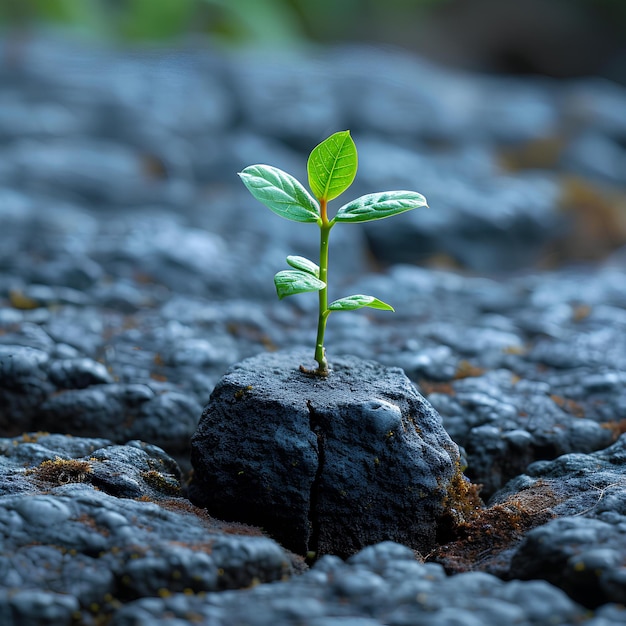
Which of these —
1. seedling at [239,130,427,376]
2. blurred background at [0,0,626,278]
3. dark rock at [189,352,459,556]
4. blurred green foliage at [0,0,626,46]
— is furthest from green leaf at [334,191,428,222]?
blurred green foliage at [0,0,626,46]

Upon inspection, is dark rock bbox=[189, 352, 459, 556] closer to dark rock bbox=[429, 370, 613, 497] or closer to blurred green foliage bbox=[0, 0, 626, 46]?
dark rock bbox=[429, 370, 613, 497]

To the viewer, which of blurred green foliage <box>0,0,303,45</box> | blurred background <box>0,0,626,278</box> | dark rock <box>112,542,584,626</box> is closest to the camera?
dark rock <box>112,542,584,626</box>

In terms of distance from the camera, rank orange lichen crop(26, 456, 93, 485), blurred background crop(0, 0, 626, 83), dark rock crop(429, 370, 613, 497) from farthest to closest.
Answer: blurred background crop(0, 0, 626, 83)
dark rock crop(429, 370, 613, 497)
orange lichen crop(26, 456, 93, 485)

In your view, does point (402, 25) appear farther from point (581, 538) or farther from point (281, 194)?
point (581, 538)

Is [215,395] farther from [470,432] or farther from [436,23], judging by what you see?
[436,23]

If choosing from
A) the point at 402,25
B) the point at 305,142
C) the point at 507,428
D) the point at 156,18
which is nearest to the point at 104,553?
the point at 507,428

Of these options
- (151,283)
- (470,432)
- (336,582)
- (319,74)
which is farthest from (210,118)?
(336,582)

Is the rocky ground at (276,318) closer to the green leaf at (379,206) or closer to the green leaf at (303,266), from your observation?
the green leaf at (303,266)
